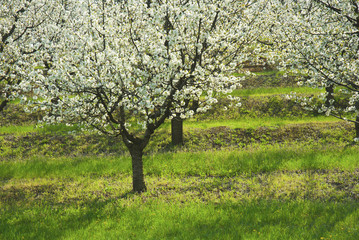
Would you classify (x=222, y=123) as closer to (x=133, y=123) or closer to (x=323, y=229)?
(x=133, y=123)

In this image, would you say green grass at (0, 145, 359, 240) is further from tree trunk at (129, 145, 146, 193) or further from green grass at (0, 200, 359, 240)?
tree trunk at (129, 145, 146, 193)

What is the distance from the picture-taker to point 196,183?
42.5ft

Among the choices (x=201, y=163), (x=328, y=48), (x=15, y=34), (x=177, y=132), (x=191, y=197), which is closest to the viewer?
(x=191, y=197)

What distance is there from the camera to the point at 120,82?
31.9 ft

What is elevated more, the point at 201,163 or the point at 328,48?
the point at 328,48

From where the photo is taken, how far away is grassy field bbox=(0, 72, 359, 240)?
8.66 meters

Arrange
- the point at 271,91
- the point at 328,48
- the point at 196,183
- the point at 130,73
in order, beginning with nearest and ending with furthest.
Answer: the point at 130,73 → the point at 328,48 → the point at 196,183 → the point at 271,91

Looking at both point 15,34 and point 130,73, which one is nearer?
point 130,73

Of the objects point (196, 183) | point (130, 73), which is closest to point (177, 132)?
point (196, 183)

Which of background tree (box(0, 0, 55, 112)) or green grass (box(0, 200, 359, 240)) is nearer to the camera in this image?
green grass (box(0, 200, 359, 240))

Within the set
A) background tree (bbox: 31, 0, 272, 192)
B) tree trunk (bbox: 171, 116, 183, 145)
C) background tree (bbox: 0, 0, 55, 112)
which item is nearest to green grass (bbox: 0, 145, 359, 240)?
background tree (bbox: 31, 0, 272, 192)

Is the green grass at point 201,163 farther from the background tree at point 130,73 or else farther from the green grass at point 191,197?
the background tree at point 130,73

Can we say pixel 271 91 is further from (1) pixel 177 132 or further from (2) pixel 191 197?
(2) pixel 191 197

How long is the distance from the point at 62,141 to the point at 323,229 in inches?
704
